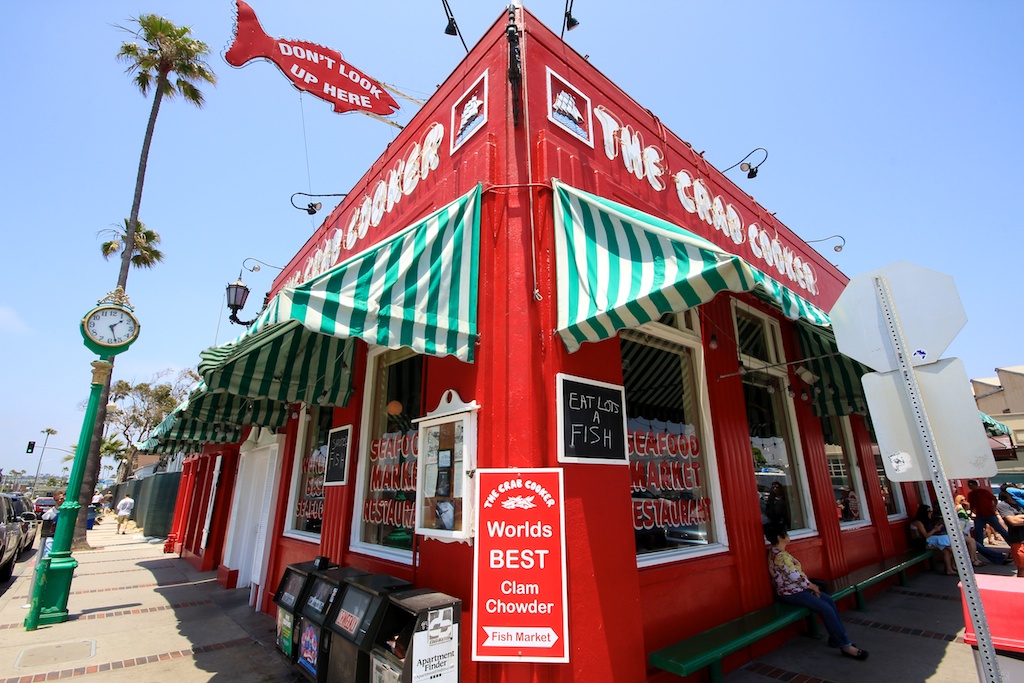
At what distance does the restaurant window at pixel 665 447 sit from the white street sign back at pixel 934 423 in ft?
7.72

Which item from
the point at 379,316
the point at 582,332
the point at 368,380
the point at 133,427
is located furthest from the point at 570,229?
the point at 133,427

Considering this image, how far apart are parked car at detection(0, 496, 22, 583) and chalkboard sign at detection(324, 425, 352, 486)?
30.9 feet

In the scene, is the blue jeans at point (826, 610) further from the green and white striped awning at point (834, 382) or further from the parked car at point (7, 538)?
the parked car at point (7, 538)

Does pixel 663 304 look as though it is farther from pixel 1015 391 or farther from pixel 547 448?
pixel 1015 391

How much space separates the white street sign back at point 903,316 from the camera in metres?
2.63

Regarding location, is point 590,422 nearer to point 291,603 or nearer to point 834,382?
point 291,603

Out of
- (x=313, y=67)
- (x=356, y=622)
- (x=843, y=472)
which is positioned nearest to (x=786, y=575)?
(x=843, y=472)

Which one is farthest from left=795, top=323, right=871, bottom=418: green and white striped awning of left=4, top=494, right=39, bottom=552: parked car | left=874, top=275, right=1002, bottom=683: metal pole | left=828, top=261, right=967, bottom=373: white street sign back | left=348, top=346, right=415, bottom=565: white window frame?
left=4, top=494, right=39, bottom=552: parked car

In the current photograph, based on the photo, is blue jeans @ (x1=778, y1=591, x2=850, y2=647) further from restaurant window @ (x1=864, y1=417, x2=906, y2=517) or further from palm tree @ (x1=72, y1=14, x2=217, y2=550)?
palm tree @ (x1=72, y1=14, x2=217, y2=550)

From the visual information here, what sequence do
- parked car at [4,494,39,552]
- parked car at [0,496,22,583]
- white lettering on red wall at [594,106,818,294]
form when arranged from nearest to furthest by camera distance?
1. white lettering on red wall at [594,106,818,294]
2. parked car at [0,496,22,583]
3. parked car at [4,494,39,552]

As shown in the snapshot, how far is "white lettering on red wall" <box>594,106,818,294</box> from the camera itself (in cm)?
560

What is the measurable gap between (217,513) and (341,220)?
7996mm

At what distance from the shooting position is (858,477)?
29.0 feet

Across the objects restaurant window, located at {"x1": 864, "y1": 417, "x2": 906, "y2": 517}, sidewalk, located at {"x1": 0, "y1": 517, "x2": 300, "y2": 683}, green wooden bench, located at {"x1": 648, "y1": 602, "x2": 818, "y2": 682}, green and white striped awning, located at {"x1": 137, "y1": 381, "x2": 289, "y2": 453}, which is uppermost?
green and white striped awning, located at {"x1": 137, "y1": 381, "x2": 289, "y2": 453}
